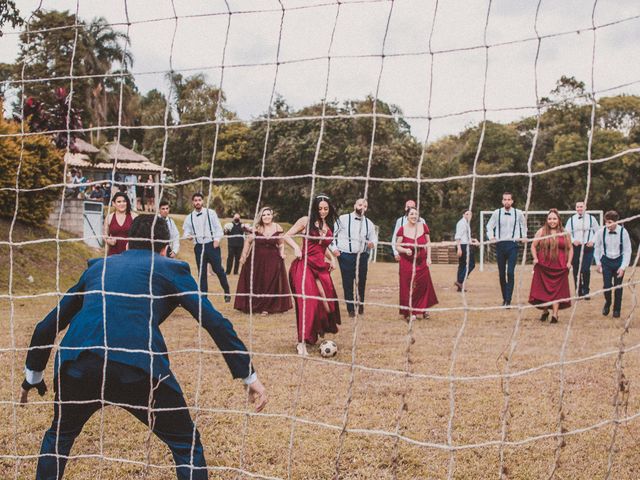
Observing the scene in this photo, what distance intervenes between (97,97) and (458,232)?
3545 centimetres

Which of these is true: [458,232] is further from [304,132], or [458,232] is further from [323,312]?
[304,132]

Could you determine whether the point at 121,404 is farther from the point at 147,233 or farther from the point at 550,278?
the point at 550,278

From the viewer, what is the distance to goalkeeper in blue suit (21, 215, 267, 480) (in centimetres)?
295

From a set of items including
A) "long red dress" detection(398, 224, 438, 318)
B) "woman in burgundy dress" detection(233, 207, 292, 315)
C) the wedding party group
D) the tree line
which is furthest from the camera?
the tree line

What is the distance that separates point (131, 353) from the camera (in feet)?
9.61

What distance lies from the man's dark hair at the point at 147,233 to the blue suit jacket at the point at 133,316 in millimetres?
40

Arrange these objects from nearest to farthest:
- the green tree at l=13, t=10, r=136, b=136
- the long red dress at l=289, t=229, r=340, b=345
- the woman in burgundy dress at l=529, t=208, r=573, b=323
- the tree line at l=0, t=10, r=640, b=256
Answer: the long red dress at l=289, t=229, r=340, b=345
the woman in burgundy dress at l=529, t=208, r=573, b=323
the tree line at l=0, t=10, r=640, b=256
the green tree at l=13, t=10, r=136, b=136

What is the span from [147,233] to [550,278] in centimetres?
733

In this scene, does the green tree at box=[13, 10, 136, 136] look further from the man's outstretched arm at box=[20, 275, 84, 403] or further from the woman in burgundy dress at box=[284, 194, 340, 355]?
the man's outstretched arm at box=[20, 275, 84, 403]

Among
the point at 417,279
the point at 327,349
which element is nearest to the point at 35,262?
the point at 417,279

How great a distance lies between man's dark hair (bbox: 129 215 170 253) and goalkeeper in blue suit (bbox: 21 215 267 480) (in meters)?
0.01

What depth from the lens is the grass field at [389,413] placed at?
3719 millimetres

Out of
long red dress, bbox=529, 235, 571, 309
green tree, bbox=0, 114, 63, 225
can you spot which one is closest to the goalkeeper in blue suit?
long red dress, bbox=529, 235, 571, 309

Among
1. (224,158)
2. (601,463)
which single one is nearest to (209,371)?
(601,463)
